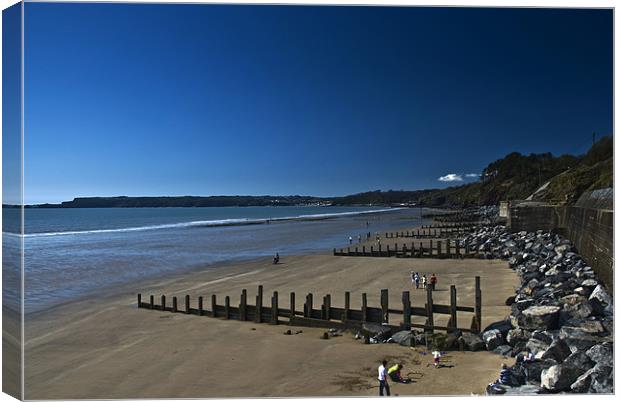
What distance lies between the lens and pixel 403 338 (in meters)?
9.84

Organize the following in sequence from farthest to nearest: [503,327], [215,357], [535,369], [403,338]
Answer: [403,338], [215,357], [503,327], [535,369]

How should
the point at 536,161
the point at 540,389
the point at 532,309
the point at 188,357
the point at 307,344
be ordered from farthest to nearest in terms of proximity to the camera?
the point at 536,161, the point at 307,344, the point at 188,357, the point at 532,309, the point at 540,389

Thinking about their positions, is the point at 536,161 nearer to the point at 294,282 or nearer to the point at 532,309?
the point at 294,282

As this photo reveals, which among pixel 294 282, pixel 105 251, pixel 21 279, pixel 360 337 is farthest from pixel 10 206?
pixel 105 251

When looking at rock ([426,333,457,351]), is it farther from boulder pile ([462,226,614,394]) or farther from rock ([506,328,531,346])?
rock ([506,328,531,346])

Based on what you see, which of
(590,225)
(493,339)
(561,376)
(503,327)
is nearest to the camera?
(561,376)

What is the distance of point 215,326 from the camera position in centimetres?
1239

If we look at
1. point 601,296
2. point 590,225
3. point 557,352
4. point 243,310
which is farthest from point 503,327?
point 243,310

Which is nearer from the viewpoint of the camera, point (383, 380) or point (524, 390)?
point (524, 390)

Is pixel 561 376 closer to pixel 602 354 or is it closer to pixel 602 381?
pixel 602 381

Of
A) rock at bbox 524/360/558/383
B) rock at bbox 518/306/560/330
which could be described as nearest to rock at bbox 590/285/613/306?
rock at bbox 518/306/560/330

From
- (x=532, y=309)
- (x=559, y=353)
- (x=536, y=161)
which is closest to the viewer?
(x=559, y=353)

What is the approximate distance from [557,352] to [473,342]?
2.24m

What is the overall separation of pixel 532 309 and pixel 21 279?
8.01 metres
